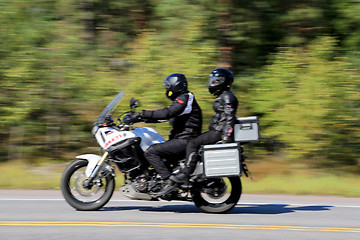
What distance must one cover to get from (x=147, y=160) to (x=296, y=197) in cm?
350

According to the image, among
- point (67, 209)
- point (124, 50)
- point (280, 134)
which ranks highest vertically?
point (124, 50)

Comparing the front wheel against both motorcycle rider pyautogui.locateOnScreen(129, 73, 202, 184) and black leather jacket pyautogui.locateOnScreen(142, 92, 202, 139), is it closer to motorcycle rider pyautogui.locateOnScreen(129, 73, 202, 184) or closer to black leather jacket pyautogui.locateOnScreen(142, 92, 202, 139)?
motorcycle rider pyautogui.locateOnScreen(129, 73, 202, 184)

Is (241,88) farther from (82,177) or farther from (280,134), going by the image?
Answer: (82,177)

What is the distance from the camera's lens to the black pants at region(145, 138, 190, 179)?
7.33 metres

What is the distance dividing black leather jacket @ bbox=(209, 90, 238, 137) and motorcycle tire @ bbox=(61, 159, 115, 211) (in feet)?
5.57

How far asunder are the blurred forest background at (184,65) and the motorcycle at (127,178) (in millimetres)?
5367

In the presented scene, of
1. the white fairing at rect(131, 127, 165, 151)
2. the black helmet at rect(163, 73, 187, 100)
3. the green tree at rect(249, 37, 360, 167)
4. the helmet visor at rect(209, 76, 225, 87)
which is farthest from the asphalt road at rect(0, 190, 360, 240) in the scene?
the green tree at rect(249, 37, 360, 167)

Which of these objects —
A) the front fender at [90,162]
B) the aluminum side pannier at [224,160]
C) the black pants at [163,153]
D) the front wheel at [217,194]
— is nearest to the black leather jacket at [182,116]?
the black pants at [163,153]

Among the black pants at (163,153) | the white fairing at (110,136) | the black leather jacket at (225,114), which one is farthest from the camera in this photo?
the white fairing at (110,136)

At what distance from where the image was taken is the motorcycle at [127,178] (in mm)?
7383

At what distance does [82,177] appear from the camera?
7523 millimetres

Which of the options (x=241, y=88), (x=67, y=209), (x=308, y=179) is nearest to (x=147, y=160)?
(x=67, y=209)

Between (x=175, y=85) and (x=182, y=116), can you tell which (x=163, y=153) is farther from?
(x=175, y=85)

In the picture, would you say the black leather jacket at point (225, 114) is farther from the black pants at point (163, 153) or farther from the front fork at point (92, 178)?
the front fork at point (92, 178)
